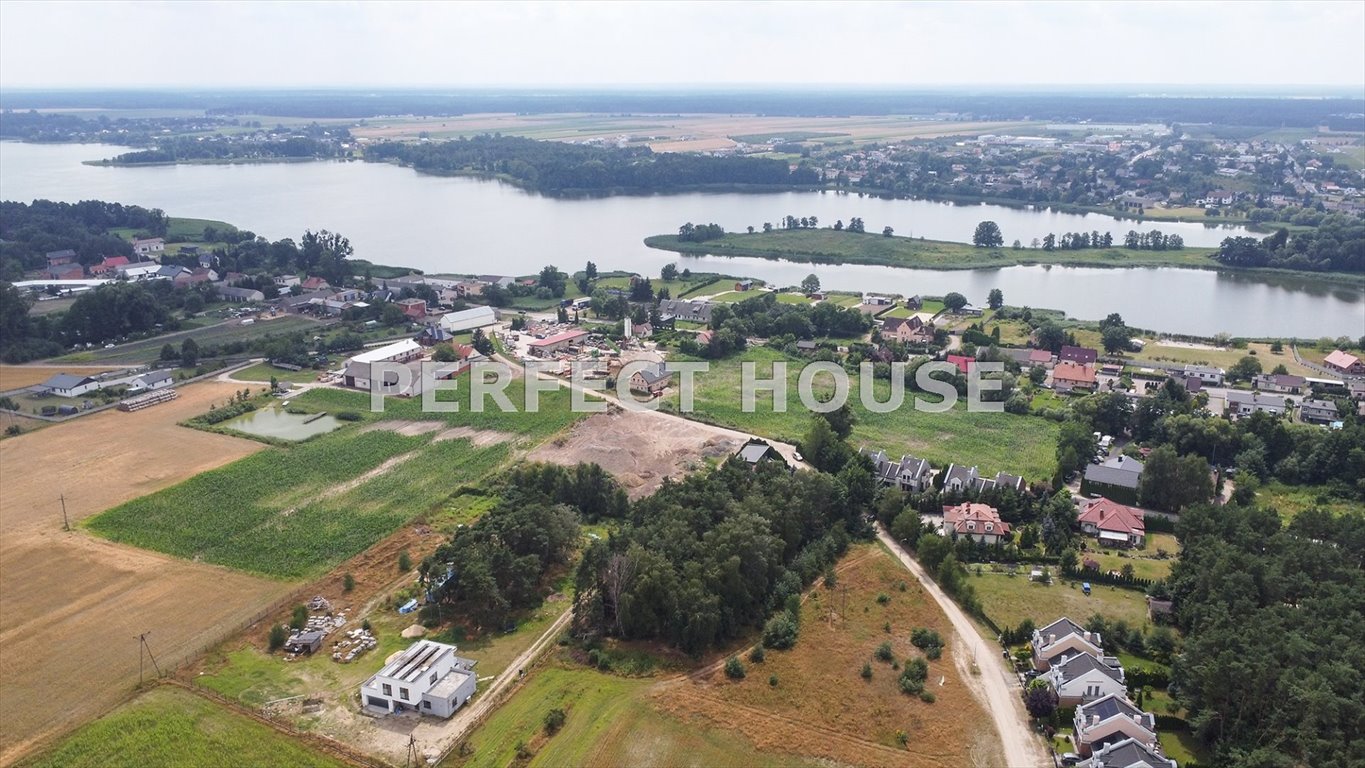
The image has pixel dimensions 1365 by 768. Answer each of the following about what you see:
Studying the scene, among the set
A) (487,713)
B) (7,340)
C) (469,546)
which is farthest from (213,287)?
(487,713)

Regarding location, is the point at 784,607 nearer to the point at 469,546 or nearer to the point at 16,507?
the point at 469,546

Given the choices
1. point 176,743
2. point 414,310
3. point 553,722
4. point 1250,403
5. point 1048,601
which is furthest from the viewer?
point 414,310

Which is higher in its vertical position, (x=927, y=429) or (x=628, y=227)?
(x=628, y=227)

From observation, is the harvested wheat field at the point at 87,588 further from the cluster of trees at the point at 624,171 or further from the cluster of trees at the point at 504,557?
the cluster of trees at the point at 624,171

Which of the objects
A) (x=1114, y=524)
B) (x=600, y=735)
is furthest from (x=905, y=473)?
(x=600, y=735)

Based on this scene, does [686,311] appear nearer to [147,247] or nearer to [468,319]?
[468,319]

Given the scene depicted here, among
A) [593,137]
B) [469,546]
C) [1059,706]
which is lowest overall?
[1059,706]

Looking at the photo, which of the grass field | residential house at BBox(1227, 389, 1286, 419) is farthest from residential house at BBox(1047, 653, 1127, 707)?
residential house at BBox(1227, 389, 1286, 419)

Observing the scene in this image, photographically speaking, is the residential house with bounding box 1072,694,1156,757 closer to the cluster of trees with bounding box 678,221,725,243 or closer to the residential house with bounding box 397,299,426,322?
the residential house with bounding box 397,299,426,322
